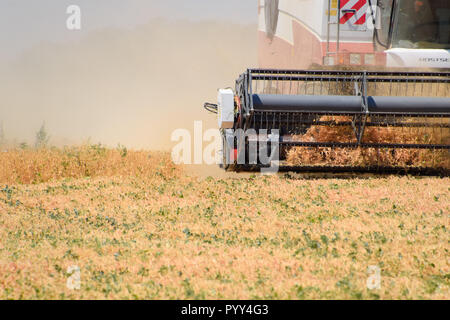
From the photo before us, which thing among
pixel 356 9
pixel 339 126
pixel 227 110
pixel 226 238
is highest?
pixel 356 9

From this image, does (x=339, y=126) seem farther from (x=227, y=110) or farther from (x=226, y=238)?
(x=226, y=238)

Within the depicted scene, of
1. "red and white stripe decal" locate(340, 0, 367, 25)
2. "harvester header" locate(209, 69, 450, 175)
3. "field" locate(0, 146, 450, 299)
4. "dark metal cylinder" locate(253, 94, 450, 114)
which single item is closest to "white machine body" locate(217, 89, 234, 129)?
"harvester header" locate(209, 69, 450, 175)

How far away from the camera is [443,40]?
8875mm

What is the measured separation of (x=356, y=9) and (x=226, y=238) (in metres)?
5.60

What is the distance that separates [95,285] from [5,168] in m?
5.81

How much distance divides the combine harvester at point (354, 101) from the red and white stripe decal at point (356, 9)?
0.05 feet

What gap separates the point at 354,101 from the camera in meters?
Result: 7.56

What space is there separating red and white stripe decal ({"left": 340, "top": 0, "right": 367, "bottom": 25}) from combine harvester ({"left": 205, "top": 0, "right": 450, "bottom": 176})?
0.02 meters

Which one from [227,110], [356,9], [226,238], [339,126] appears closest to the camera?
[226,238]

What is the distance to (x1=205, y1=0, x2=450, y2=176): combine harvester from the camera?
761 cm

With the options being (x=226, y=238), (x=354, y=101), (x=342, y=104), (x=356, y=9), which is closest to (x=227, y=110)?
(x=342, y=104)

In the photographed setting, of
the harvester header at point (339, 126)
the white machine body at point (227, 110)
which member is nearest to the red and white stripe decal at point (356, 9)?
the harvester header at point (339, 126)

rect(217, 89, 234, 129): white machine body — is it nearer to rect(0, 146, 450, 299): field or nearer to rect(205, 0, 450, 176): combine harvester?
rect(205, 0, 450, 176): combine harvester
